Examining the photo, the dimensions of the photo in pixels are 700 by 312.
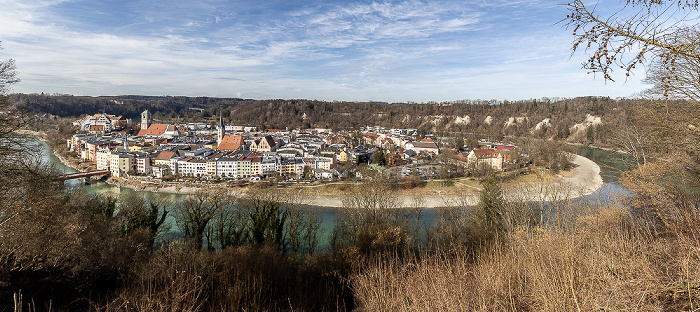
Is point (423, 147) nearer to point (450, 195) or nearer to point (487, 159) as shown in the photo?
point (487, 159)

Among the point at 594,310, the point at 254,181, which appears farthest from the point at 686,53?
the point at 254,181

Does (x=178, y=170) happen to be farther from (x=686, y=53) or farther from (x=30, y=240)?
(x=686, y=53)

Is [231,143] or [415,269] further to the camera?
[231,143]

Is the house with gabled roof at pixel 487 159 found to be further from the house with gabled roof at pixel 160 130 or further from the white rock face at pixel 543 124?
the house with gabled roof at pixel 160 130

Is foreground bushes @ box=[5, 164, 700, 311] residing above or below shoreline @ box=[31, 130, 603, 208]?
Answer: above

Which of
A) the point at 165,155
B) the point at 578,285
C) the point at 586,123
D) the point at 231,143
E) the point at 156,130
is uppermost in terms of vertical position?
the point at 586,123

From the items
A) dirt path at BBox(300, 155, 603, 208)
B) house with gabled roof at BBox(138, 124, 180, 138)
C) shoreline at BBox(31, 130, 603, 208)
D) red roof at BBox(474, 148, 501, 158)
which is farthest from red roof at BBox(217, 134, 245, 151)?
red roof at BBox(474, 148, 501, 158)

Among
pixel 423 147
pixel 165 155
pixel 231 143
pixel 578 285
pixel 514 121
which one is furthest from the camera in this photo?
pixel 514 121

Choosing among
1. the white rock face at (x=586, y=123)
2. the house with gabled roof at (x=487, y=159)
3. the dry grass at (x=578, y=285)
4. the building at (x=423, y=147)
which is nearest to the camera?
the dry grass at (x=578, y=285)

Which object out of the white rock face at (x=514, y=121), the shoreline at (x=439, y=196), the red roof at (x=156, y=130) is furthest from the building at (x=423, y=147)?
the red roof at (x=156, y=130)

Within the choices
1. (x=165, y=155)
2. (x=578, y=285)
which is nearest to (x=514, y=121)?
(x=165, y=155)

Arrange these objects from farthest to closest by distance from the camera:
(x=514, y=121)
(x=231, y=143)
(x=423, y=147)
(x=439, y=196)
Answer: (x=514, y=121) → (x=231, y=143) → (x=423, y=147) → (x=439, y=196)

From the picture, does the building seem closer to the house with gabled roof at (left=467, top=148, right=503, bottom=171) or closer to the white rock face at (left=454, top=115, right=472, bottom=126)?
the house with gabled roof at (left=467, top=148, right=503, bottom=171)
